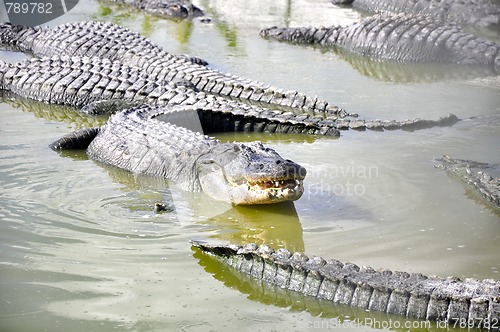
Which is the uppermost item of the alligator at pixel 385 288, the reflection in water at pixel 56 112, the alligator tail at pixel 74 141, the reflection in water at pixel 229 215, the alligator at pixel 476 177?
the alligator at pixel 385 288

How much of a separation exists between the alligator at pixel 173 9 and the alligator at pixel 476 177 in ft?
29.8

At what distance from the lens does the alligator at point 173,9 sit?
1530cm

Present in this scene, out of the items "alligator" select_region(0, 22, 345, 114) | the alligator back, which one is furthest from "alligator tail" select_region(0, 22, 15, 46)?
the alligator back

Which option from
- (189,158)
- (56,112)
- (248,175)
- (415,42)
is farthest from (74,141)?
(415,42)

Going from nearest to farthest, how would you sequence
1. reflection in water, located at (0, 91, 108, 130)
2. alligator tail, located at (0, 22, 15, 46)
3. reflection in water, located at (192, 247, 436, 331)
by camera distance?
reflection in water, located at (192, 247, 436, 331) → reflection in water, located at (0, 91, 108, 130) → alligator tail, located at (0, 22, 15, 46)

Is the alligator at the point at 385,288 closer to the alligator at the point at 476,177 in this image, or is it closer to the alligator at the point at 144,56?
the alligator at the point at 476,177

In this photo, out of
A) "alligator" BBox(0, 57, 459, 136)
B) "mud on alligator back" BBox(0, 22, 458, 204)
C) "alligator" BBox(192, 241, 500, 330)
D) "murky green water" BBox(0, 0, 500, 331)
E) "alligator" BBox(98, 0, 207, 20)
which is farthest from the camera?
"alligator" BBox(98, 0, 207, 20)

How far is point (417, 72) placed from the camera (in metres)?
11.0

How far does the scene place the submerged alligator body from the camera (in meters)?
5.67

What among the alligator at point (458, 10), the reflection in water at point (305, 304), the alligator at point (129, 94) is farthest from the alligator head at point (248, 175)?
the alligator at point (458, 10)

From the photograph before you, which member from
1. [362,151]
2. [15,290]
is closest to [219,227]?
[15,290]

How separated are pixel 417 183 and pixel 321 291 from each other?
242 cm

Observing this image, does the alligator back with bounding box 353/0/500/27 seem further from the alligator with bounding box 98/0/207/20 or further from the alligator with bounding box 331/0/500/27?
the alligator with bounding box 98/0/207/20

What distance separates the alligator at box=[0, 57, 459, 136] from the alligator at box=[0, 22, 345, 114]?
330mm
